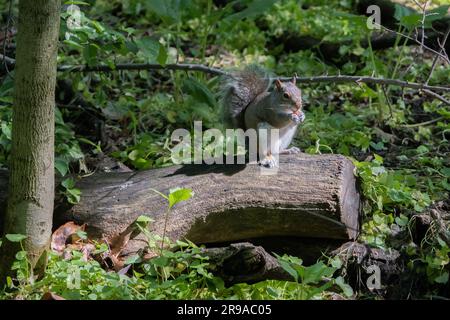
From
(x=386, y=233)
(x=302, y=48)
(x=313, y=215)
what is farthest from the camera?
(x=302, y=48)

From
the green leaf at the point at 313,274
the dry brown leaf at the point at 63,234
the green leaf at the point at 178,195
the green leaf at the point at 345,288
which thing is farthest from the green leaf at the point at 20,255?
the green leaf at the point at 345,288

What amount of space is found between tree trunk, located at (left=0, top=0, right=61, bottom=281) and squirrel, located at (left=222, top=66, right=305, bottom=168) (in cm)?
136

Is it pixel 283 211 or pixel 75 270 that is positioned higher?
pixel 283 211

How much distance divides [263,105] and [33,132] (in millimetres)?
1644

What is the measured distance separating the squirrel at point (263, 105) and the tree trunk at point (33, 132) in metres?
1.36

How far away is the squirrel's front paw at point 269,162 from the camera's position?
3919 mm

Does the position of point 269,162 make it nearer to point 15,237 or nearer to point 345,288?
point 345,288

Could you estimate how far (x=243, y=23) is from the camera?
7102 millimetres

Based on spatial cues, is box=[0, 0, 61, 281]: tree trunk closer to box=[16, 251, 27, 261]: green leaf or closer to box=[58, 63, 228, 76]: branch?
box=[16, 251, 27, 261]: green leaf

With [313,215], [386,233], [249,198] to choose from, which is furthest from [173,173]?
[386,233]

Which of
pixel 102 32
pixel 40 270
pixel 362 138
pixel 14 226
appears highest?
pixel 102 32

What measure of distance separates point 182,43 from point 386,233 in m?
3.83

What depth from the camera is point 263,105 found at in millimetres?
4410

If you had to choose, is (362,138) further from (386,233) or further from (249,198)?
(249,198)
